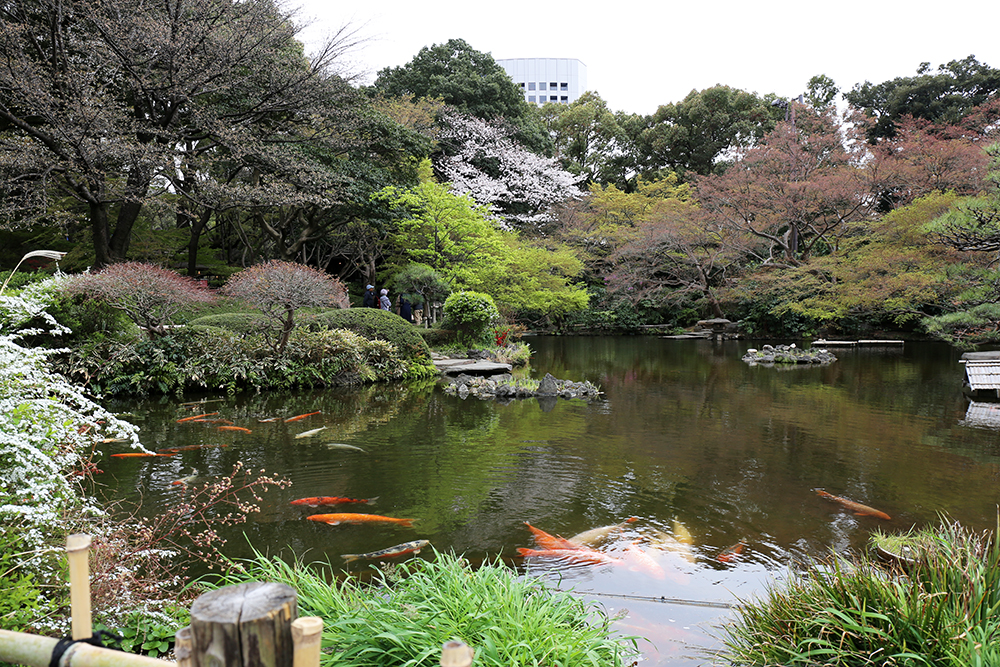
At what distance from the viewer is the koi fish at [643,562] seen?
3.62 metres

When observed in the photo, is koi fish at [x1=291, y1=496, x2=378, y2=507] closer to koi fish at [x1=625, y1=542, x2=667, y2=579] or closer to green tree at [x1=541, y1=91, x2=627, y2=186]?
koi fish at [x1=625, y1=542, x2=667, y2=579]

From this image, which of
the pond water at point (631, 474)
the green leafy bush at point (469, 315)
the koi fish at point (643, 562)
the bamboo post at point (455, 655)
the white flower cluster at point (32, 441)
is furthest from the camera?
the green leafy bush at point (469, 315)

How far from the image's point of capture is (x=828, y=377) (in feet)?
39.8

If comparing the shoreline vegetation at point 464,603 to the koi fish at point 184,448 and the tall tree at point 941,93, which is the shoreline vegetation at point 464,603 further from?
the tall tree at point 941,93

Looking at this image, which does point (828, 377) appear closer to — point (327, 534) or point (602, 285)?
point (327, 534)

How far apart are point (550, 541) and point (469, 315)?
1023 cm

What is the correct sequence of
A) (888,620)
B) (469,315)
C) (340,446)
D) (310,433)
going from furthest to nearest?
(469,315) < (310,433) < (340,446) < (888,620)

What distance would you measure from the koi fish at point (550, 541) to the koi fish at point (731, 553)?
94 cm

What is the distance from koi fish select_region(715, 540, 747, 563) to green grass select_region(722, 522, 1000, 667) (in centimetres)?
133

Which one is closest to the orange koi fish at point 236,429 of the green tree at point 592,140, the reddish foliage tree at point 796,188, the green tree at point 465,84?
the reddish foliage tree at point 796,188

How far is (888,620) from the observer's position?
6.83 feet

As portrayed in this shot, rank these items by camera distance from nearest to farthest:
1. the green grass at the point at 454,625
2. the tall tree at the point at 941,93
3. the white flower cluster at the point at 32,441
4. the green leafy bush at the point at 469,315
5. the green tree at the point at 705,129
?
the green grass at the point at 454,625, the white flower cluster at the point at 32,441, the green leafy bush at the point at 469,315, the tall tree at the point at 941,93, the green tree at the point at 705,129

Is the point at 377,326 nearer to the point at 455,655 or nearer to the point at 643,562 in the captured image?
the point at 643,562

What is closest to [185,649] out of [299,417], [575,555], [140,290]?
[575,555]
